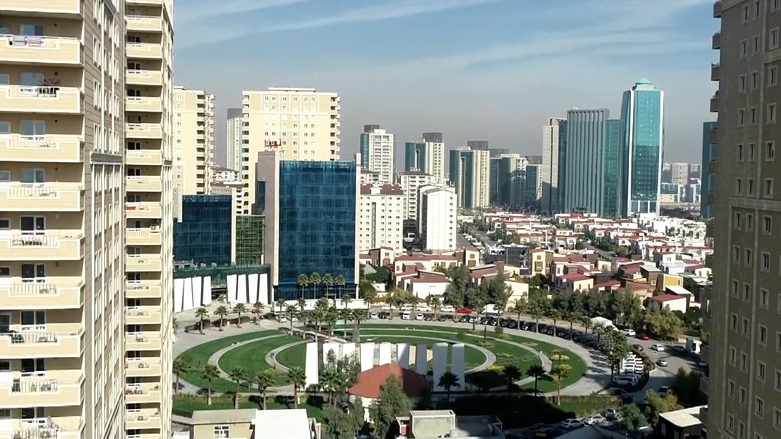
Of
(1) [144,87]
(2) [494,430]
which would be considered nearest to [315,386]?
(2) [494,430]

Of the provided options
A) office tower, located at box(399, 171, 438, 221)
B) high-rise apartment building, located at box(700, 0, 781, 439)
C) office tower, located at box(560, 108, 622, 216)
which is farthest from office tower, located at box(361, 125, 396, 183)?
high-rise apartment building, located at box(700, 0, 781, 439)

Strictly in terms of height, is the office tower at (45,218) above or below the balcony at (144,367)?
above

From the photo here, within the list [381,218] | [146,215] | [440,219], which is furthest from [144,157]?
[440,219]

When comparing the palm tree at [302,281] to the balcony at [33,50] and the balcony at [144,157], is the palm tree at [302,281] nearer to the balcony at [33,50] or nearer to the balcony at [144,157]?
the balcony at [144,157]

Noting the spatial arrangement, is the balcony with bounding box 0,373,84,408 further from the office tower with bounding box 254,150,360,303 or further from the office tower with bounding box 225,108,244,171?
the office tower with bounding box 225,108,244,171

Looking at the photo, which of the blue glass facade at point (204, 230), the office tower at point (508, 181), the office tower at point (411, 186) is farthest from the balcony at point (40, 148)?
the office tower at point (508, 181)

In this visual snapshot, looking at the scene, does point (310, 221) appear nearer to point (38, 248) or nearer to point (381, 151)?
point (38, 248)

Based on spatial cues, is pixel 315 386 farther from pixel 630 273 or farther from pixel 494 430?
pixel 630 273
